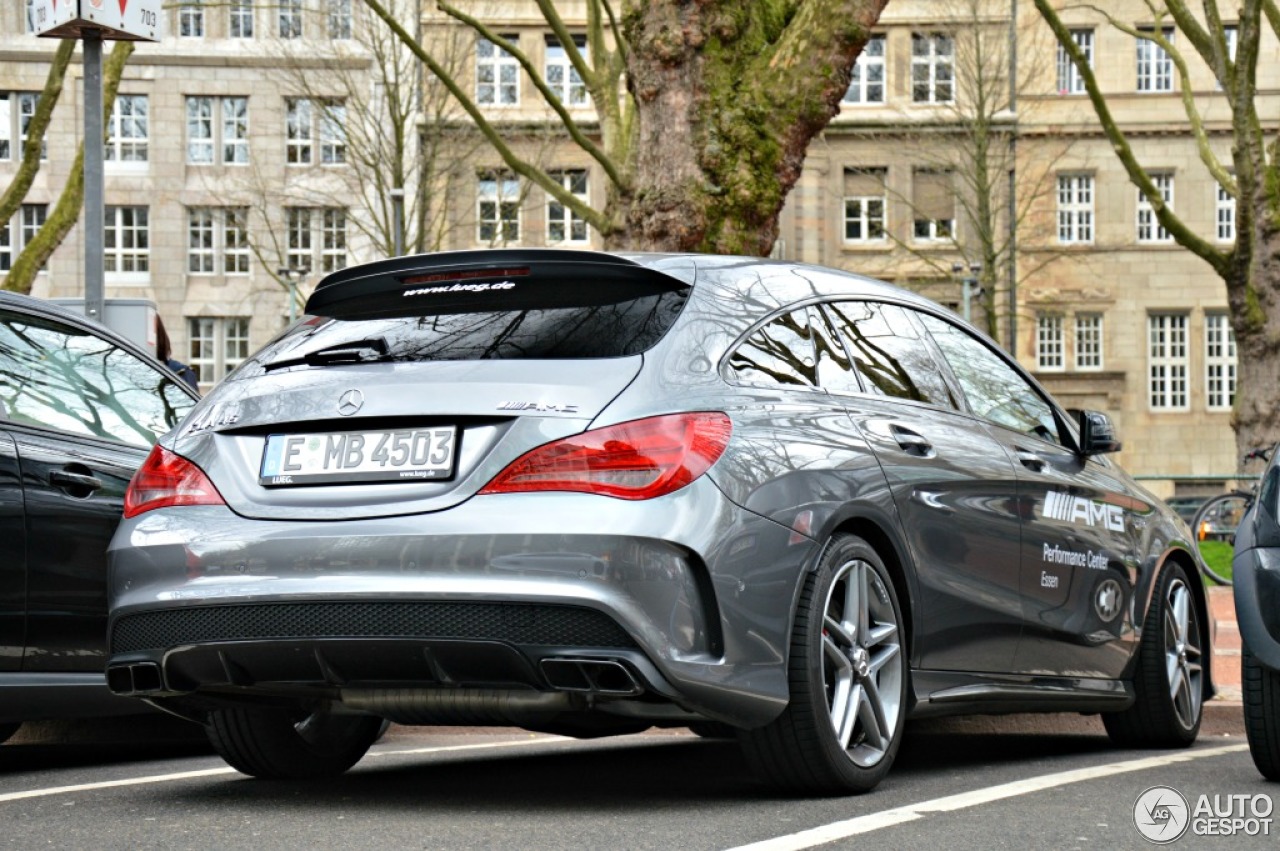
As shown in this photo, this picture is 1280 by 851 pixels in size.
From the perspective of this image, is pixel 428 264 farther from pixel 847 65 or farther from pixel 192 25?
pixel 192 25

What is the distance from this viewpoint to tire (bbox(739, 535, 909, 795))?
5.04 metres

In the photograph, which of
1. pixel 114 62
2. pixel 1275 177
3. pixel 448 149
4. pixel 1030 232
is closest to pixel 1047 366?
pixel 1030 232

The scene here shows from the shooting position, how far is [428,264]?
5.37 metres

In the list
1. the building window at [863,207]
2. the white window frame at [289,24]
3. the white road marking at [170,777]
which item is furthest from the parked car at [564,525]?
the building window at [863,207]

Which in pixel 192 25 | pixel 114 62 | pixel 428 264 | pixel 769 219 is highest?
pixel 192 25

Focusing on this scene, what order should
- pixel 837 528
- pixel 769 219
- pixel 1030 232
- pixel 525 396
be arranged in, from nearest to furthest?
pixel 525 396, pixel 837 528, pixel 769 219, pixel 1030 232

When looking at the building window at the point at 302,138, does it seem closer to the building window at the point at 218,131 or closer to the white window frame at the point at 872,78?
the building window at the point at 218,131

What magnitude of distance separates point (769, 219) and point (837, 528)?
6883mm

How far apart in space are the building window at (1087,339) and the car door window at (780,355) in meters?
49.9

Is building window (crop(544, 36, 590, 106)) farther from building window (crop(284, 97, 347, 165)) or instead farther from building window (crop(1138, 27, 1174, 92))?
building window (crop(1138, 27, 1174, 92))

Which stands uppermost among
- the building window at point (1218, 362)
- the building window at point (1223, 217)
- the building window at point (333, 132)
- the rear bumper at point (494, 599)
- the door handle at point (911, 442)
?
the building window at point (333, 132)

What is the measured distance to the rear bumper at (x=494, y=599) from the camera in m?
4.62

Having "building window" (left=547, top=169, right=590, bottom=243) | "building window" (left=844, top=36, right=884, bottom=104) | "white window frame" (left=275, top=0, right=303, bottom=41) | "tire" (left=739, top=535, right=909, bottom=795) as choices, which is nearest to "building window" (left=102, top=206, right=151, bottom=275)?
"white window frame" (left=275, top=0, right=303, bottom=41)

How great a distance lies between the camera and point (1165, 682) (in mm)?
7211
